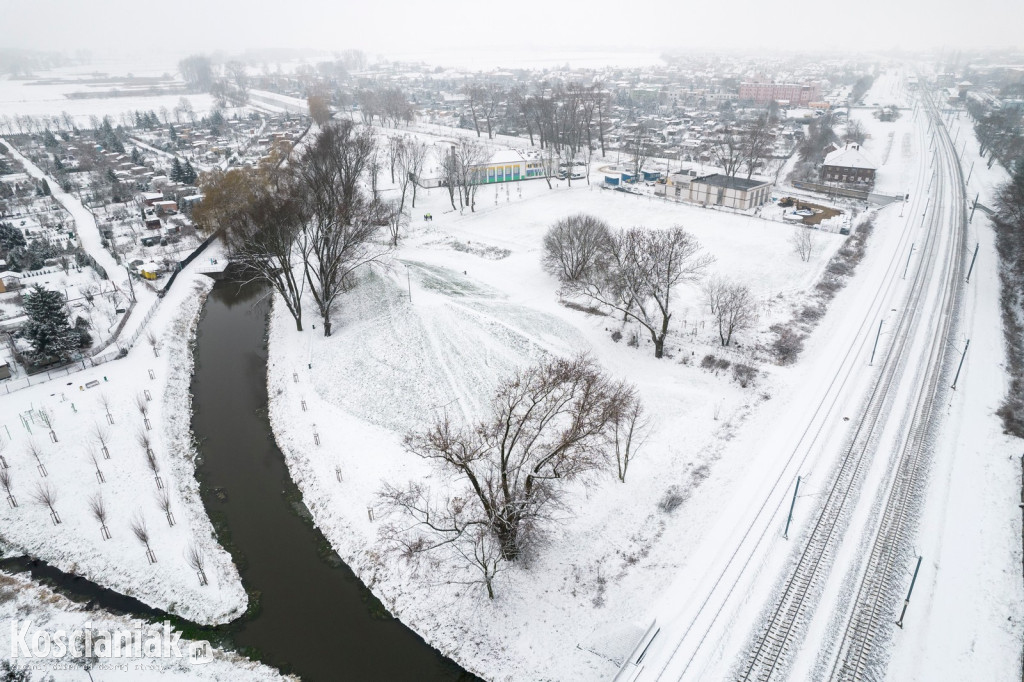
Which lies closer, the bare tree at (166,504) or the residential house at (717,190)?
the bare tree at (166,504)

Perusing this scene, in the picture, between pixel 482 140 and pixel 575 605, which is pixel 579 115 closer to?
pixel 482 140

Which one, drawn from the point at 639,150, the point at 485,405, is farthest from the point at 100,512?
the point at 639,150

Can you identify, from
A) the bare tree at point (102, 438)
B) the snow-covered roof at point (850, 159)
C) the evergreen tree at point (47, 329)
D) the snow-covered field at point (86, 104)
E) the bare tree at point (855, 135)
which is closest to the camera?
the bare tree at point (102, 438)

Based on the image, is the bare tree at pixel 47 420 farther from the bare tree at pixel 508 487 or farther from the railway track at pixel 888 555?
the railway track at pixel 888 555

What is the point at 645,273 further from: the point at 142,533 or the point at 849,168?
the point at 849,168

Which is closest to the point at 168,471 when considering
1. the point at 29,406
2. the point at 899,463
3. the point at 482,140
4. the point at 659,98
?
the point at 29,406

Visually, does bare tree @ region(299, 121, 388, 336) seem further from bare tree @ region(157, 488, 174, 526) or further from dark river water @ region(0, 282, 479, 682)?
bare tree @ region(157, 488, 174, 526)

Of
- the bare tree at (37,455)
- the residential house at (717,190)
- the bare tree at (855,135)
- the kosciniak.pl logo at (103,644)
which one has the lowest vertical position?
the kosciniak.pl logo at (103,644)

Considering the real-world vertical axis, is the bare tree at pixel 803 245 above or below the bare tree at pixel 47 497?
above

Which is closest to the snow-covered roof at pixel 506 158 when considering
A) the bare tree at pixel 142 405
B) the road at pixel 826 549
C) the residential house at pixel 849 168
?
the residential house at pixel 849 168
